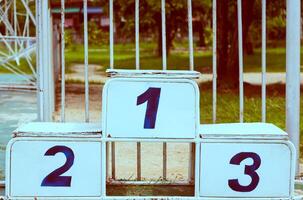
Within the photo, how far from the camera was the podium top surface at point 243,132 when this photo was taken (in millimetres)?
3910

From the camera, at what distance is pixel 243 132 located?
13.1 feet

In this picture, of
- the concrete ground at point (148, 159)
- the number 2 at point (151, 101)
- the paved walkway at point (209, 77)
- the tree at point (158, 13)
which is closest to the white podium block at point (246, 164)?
the number 2 at point (151, 101)

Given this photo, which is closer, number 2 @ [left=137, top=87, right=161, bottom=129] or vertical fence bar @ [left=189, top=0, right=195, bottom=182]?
number 2 @ [left=137, top=87, right=161, bottom=129]

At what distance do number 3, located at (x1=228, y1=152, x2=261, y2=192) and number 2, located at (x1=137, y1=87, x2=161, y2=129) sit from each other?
511 mm

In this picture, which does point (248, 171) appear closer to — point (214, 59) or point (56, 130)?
point (214, 59)

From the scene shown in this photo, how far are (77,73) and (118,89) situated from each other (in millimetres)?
16672

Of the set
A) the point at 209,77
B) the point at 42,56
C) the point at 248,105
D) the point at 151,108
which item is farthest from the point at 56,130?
the point at 209,77

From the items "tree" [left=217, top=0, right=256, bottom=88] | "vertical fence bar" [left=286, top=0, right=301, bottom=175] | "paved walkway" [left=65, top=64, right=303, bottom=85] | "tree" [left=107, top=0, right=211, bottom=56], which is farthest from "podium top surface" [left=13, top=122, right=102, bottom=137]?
"tree" [left=107, top=0, right=211, bottom=56]

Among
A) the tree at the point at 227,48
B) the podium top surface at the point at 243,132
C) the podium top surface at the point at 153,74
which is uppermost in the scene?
the tree at the point at 227,48

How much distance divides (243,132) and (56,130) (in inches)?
42.1

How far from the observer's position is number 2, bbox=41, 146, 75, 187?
386 cm

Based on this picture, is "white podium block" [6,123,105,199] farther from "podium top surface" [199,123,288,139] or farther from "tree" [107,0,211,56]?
"tree" [107,0,211,56]

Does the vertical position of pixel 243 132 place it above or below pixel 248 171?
above

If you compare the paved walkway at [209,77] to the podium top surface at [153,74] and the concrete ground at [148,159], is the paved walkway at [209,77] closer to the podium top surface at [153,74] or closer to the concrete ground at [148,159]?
the concrete ground at [148,159]
